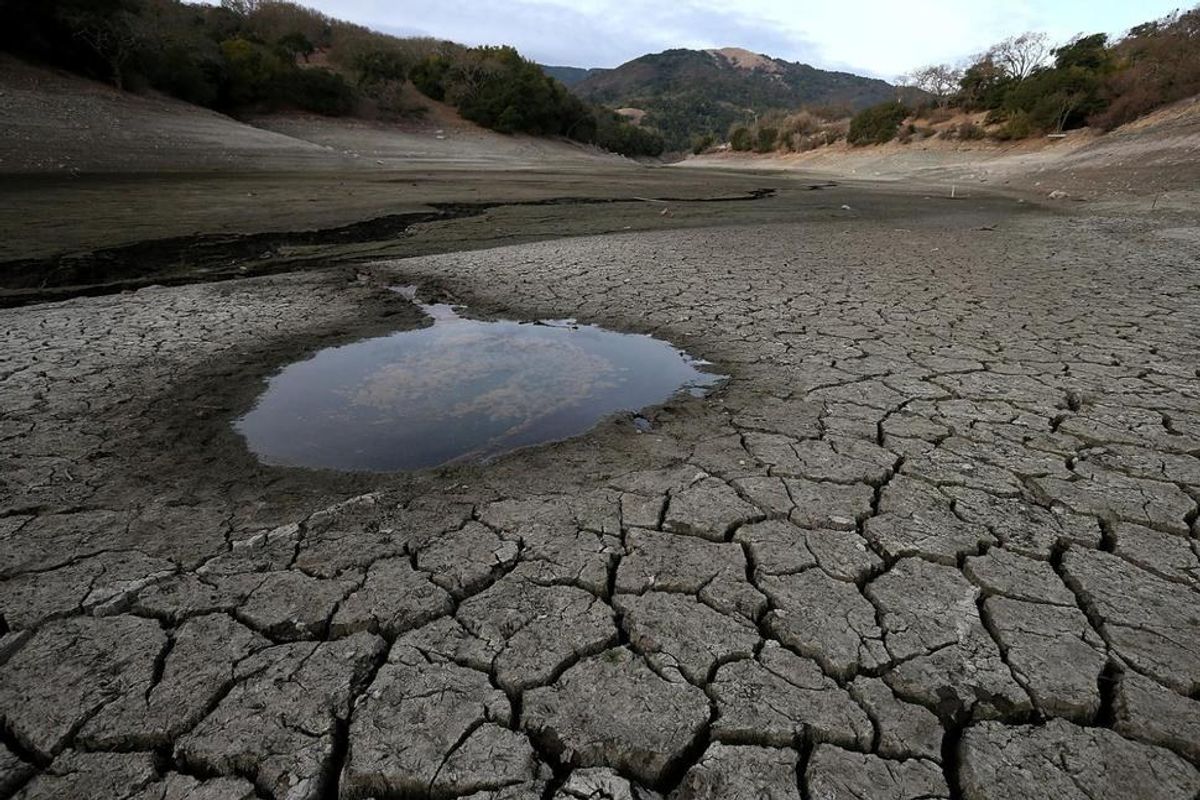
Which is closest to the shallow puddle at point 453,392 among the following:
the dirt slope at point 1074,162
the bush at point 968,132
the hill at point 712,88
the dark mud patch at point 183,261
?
the dark mud patch at point 183,261

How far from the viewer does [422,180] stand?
17.2 meters

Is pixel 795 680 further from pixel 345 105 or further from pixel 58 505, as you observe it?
pixel 345 105

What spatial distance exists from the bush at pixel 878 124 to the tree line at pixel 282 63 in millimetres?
18894

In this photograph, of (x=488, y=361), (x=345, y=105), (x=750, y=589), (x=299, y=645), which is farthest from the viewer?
(x=345, y=105)

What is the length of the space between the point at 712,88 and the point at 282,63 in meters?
115

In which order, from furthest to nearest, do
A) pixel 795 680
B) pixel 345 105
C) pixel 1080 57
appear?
1. pixel 345 105
2. pixel 1080 57
3. pixel 795 680

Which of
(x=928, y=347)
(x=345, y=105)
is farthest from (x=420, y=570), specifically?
(x=345, y=105)

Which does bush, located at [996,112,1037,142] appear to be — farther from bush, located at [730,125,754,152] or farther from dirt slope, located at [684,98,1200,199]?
bush, located at [730,125,754,152]

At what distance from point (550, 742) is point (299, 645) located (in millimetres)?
771

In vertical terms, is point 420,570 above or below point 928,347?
below

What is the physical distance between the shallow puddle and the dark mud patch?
288cm

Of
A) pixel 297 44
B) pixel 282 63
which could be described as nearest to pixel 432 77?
pixel 297 44

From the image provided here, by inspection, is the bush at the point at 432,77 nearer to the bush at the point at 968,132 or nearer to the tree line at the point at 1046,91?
the tree line at the point at 1046,91

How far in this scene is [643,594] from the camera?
1.85 metres
